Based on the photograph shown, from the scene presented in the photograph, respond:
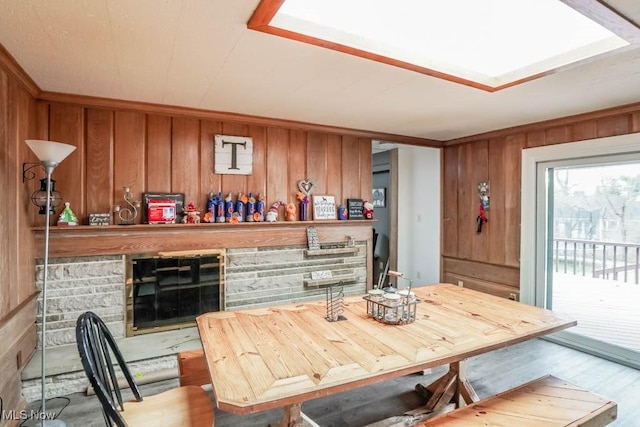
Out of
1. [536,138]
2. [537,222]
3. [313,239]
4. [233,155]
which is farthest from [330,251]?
[536,138]

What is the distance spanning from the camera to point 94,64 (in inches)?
79.4

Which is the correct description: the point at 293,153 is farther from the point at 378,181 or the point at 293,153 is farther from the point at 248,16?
the point at 378,181

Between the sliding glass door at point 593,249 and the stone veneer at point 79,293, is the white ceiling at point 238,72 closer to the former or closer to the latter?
the sliding glass door at point 593,249

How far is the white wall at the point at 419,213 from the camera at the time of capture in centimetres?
462

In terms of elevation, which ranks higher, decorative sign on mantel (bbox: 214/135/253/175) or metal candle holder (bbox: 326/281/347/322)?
decorative sign on mantel (bbox: 214/135/253/175)

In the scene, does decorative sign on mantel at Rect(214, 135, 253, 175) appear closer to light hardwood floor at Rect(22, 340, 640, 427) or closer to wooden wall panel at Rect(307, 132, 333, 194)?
wooden wall panel at Rect(307, 132, 333, 194)

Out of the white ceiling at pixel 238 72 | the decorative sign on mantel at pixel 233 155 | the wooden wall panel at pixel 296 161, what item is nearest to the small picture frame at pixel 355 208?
the wooden wall panel at pixel 296 161

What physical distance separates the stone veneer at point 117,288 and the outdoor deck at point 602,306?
7.99 ft

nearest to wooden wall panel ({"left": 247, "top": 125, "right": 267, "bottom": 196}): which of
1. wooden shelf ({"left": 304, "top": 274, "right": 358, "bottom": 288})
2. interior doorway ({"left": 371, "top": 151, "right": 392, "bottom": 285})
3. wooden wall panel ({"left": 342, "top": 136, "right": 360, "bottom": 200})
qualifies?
wooden wall panel ({"left": 342, "top": 136, "right": 360, "bottom": 200})

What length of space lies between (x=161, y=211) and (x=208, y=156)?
662 millimetres

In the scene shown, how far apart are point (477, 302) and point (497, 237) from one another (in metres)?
1.82

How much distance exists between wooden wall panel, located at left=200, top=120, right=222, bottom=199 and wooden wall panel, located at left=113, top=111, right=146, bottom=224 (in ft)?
1.57

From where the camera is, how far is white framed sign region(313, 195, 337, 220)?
143 inches

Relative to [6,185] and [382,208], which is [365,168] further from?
[6,185]
